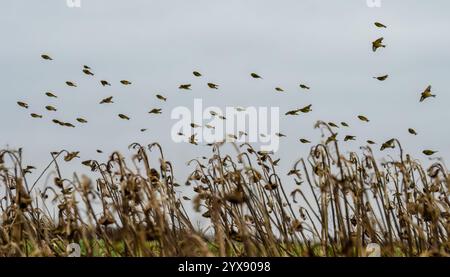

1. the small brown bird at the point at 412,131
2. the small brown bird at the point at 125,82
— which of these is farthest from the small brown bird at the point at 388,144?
the small brown bird at the point at 125,82

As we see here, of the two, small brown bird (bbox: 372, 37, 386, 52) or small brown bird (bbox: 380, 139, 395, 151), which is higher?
small brown bird (bbox: 372, 37, 386, 52)

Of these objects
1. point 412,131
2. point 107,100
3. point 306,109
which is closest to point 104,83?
point 107,100

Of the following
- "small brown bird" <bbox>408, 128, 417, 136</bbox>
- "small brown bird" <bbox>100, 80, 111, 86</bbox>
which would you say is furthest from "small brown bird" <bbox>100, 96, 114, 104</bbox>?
"small brown bird" <bbox>408, 128, 417, 136</bbox>

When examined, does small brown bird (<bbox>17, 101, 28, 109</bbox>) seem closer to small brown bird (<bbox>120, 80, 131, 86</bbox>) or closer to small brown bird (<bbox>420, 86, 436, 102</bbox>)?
small brown bird (<bbox>120, 80, 131, 86</bbox>)

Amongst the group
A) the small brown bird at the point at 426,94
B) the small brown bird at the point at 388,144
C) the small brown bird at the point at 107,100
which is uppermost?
the small brown bird at the point at 107,100

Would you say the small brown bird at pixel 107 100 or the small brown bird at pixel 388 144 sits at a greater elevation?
the small brown bird at pixel 107 100

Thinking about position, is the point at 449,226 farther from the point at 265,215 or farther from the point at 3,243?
the point at 3,243

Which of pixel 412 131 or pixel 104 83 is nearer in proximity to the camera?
pixel 412 131

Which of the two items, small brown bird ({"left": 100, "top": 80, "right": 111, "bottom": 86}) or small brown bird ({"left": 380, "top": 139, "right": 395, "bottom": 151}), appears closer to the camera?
small brown bird ({"left": 380, "top": 139, "right": 395, "bottom": 151})

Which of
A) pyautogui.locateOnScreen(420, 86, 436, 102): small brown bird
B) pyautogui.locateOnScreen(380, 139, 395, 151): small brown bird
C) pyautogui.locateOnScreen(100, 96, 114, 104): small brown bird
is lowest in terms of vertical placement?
pyautogui.locateOnScreen(380, 139, 395, 151): small brown bird

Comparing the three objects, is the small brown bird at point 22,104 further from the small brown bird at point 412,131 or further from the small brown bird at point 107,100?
the small brown bird at point 412,131

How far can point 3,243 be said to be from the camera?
244 inches

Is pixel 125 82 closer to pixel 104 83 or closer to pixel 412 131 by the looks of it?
pixel 104 83
